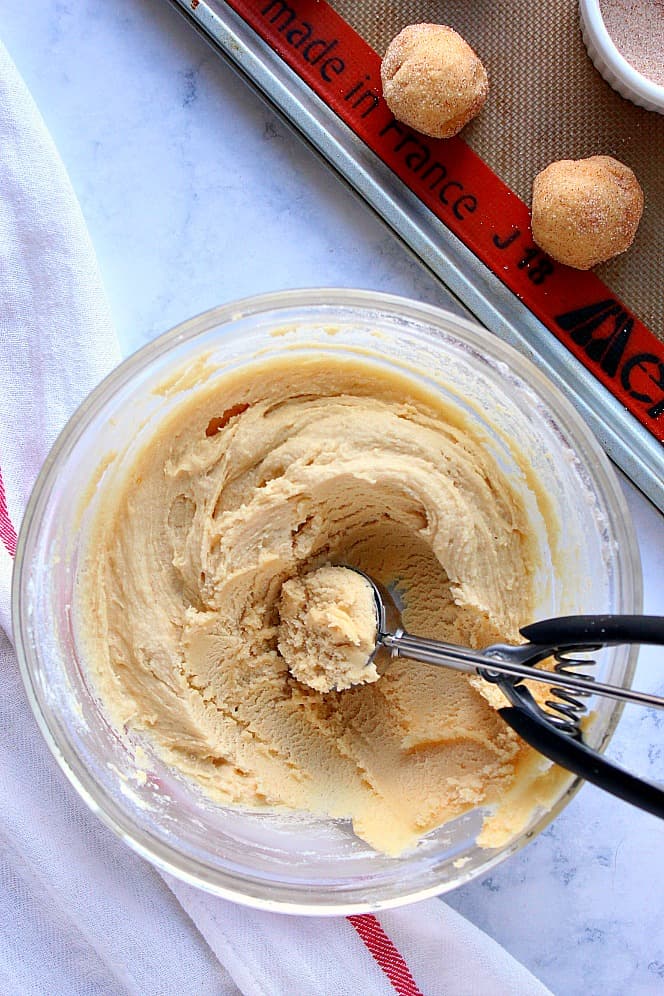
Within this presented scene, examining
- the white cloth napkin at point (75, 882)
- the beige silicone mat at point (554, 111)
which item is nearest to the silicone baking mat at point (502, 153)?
the beige silicone mat at point (554, 111)

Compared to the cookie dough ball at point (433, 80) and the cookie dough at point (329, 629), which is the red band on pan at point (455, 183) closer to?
the cookie dough ball at point (433, 80)

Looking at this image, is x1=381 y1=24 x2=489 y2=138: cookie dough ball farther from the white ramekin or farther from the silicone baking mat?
the white ramekin

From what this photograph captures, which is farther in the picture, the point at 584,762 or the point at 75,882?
the point at 75,882

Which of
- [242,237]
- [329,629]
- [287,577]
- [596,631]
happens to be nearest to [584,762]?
[596,631]

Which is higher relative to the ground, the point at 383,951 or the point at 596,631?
the point at 596,631

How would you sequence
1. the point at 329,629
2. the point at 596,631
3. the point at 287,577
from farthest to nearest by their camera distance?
the point at 287,577 < the point at 329,629 < the point at 596,631

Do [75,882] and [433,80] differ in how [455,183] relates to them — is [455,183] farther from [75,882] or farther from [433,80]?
[75,882]

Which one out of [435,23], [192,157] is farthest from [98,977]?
[435,23]

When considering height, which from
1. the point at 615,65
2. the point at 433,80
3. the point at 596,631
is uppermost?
the point at 433,80
